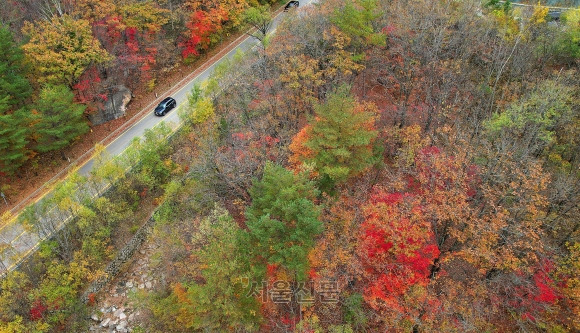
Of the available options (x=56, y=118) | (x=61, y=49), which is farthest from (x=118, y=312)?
(x=61, y=49)

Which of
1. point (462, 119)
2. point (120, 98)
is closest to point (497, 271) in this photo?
point (462, 119)

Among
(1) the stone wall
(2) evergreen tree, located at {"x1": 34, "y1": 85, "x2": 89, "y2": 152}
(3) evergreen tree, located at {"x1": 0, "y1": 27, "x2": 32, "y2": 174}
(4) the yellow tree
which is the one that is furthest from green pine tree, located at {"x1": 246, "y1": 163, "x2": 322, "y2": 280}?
(4) the yellow tree

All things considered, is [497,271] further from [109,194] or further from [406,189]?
[109,194]

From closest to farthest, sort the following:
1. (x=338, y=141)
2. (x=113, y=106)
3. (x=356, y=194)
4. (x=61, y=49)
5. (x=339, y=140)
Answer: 1. (x=338, y=141)
2. (x=339, y=140)
3. (x=356, y=194)
4. (x=61, y=49)
5. (x=113, y=106)

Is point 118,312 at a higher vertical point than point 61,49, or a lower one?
lower

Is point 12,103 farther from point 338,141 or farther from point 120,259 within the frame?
point 338,141

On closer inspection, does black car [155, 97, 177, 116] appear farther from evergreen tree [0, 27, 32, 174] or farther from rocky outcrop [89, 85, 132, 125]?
evergreen tree [0, 27, 32, 174]
